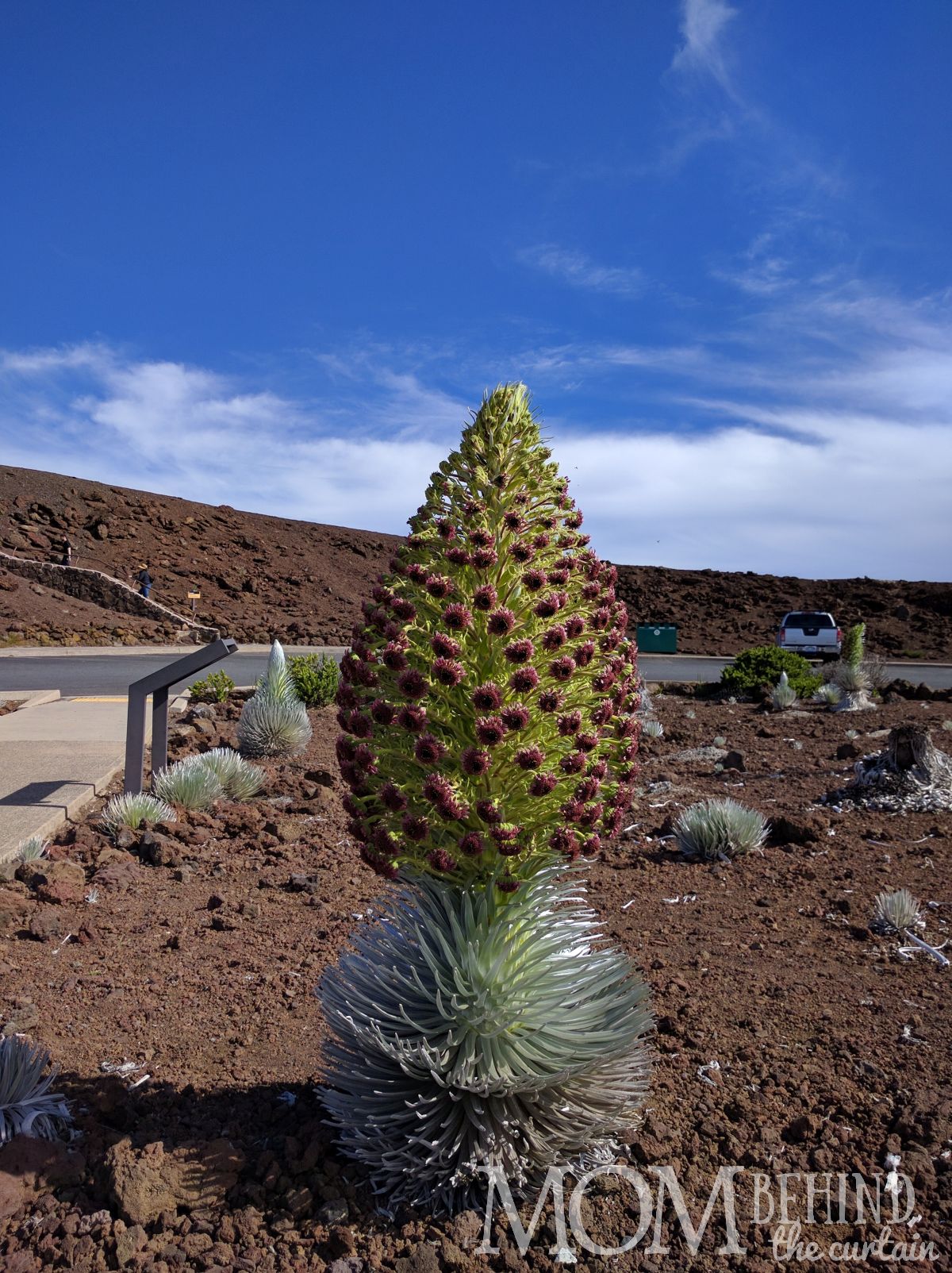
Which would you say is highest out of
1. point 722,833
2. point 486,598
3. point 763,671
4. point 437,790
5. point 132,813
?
point 486,598

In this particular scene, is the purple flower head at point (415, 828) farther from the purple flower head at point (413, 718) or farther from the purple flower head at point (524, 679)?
the purple flower head at point (524, 679)

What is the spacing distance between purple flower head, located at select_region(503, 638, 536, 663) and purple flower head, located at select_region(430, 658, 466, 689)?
4.4 inches

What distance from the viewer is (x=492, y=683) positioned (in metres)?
2.15

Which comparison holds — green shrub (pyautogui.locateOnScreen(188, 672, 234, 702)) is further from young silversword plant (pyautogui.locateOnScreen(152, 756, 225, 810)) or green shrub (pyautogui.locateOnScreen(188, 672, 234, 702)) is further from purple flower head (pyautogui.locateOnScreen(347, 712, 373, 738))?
purple flower head (pyautogui.locateOnScreen(347, 712, 373, 738))

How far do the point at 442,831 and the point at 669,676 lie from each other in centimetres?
1731

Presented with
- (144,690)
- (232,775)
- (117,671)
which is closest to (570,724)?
(144,690)

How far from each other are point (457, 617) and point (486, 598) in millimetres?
91

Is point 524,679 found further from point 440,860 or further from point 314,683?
point 314,683

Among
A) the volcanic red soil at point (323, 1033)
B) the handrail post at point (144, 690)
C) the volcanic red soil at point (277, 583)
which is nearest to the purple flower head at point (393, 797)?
the volcanic red soil at point (323, 1033)

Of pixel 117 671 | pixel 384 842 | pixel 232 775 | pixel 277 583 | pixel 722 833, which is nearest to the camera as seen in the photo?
pixel 384 842

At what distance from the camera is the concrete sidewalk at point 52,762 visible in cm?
596

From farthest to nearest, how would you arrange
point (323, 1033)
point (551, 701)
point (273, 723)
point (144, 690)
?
point (273, 723)
point (144, 690)
point (323, 1033)
point (551, 701)

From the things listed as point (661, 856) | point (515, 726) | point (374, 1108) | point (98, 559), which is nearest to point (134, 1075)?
point (374, 1108)

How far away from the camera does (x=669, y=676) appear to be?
1925 centimetres
